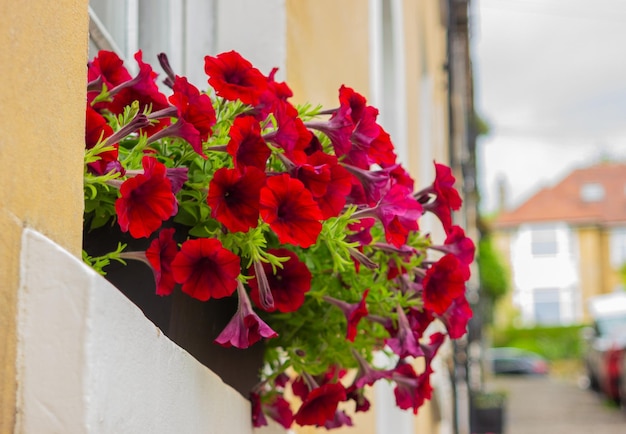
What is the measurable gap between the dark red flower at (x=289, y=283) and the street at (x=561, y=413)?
14236mm

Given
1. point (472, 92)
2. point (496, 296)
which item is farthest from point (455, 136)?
point (496, 296)

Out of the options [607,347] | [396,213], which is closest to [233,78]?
[396,213]

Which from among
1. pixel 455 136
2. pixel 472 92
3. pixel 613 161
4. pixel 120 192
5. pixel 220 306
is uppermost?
pixel 613 161

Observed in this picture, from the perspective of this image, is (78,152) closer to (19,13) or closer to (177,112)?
(19,13)

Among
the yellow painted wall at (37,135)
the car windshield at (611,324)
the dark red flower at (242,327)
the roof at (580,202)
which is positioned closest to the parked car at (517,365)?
the roof at (580,202)

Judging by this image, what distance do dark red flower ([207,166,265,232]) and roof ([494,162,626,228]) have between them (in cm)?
4564

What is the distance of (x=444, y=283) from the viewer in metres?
1.43

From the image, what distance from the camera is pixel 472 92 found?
17.2 m

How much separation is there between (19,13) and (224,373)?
750 millimetres

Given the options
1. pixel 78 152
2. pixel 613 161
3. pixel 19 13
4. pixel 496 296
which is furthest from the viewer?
pixel 613 161

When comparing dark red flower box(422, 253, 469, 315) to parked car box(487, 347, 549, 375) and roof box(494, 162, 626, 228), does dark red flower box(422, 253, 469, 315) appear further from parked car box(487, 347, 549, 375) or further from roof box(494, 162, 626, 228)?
roof box(494, 162, 626, 228)

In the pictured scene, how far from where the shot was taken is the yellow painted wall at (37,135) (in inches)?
32.5

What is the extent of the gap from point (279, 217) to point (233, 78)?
0.83ft

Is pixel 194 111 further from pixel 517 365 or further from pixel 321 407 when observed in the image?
pixel 517 365
